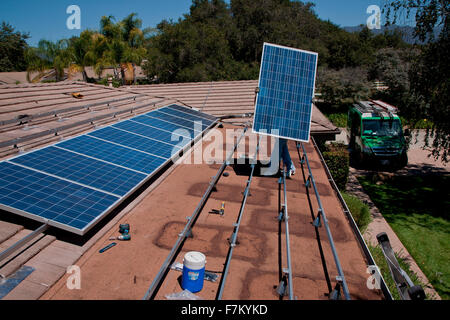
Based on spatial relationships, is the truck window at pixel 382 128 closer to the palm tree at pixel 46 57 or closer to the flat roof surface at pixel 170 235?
the flat roof surface at pixel 170 235

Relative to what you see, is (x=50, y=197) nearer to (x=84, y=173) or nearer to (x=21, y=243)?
(x=21, y=243)

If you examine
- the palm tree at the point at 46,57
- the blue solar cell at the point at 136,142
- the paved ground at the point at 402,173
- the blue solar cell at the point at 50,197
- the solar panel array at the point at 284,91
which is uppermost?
the palm tree at the point at 46,57

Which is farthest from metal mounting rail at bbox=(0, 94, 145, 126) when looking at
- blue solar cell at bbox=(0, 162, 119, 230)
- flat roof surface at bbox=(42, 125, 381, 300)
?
flat roof surface at bbox=(42, 125, 381, 300)

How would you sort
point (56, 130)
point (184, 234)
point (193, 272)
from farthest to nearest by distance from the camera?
point (56, 130) < point (184, 234) < point (193, 272)

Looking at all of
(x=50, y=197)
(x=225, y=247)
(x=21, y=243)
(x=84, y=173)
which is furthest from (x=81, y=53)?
(x=225, y=247)

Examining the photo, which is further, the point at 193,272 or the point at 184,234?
the point at 184,234

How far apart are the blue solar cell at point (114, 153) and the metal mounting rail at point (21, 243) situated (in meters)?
2.88

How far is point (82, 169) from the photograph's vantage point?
7750 mm

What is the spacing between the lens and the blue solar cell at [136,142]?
392 inches

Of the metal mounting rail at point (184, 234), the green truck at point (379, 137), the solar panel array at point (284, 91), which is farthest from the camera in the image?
the green truck at point (379, 137)

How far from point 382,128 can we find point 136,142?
20658 millimetres

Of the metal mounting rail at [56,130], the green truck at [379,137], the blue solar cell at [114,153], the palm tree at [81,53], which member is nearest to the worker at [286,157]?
the blue solar cell at [114,153]
